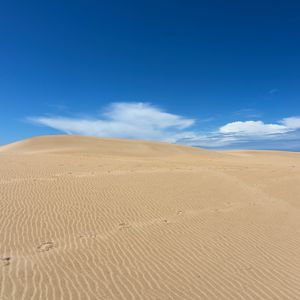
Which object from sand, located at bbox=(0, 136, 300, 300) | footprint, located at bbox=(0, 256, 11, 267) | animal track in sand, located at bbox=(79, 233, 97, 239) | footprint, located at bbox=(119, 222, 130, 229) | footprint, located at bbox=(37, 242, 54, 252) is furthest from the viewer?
footprint, located at bbox=(119, 222, 130, 229)

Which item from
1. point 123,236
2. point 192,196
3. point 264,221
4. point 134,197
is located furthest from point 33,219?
point 264,221

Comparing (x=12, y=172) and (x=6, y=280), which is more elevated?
(x=12, y=172)

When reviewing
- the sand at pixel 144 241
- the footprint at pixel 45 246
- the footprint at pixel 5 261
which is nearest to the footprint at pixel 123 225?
the sand at pixel 144 241

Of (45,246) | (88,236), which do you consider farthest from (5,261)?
(88,236)

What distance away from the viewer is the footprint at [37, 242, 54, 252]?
586 cm

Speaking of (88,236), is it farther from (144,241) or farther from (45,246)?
(144,241)

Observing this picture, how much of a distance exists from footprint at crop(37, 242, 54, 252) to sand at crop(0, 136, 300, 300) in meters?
0.05

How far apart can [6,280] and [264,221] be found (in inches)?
→ 311

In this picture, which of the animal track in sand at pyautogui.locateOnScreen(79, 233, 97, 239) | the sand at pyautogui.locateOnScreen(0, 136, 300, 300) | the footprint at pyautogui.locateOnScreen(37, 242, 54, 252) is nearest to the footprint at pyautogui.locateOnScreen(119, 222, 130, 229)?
the sand at pyautogui.locateOnScreen(0, 136, 300, 300)

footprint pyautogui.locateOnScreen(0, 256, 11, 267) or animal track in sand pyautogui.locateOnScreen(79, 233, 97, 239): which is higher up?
animal track in sand pyautogui.locateOnScreen(79, 233, 97, 239)

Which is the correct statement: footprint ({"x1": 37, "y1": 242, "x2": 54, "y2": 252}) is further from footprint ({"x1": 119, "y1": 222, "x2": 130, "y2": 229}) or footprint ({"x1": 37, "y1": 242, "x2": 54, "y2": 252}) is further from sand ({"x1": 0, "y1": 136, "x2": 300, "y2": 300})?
footprint ({"x1": 119, "y1": 222, "x2": 130, "y2": 229})

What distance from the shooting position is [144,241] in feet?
21.9

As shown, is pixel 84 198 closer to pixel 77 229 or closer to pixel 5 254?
pixel 77 229

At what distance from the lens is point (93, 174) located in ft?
49.4
